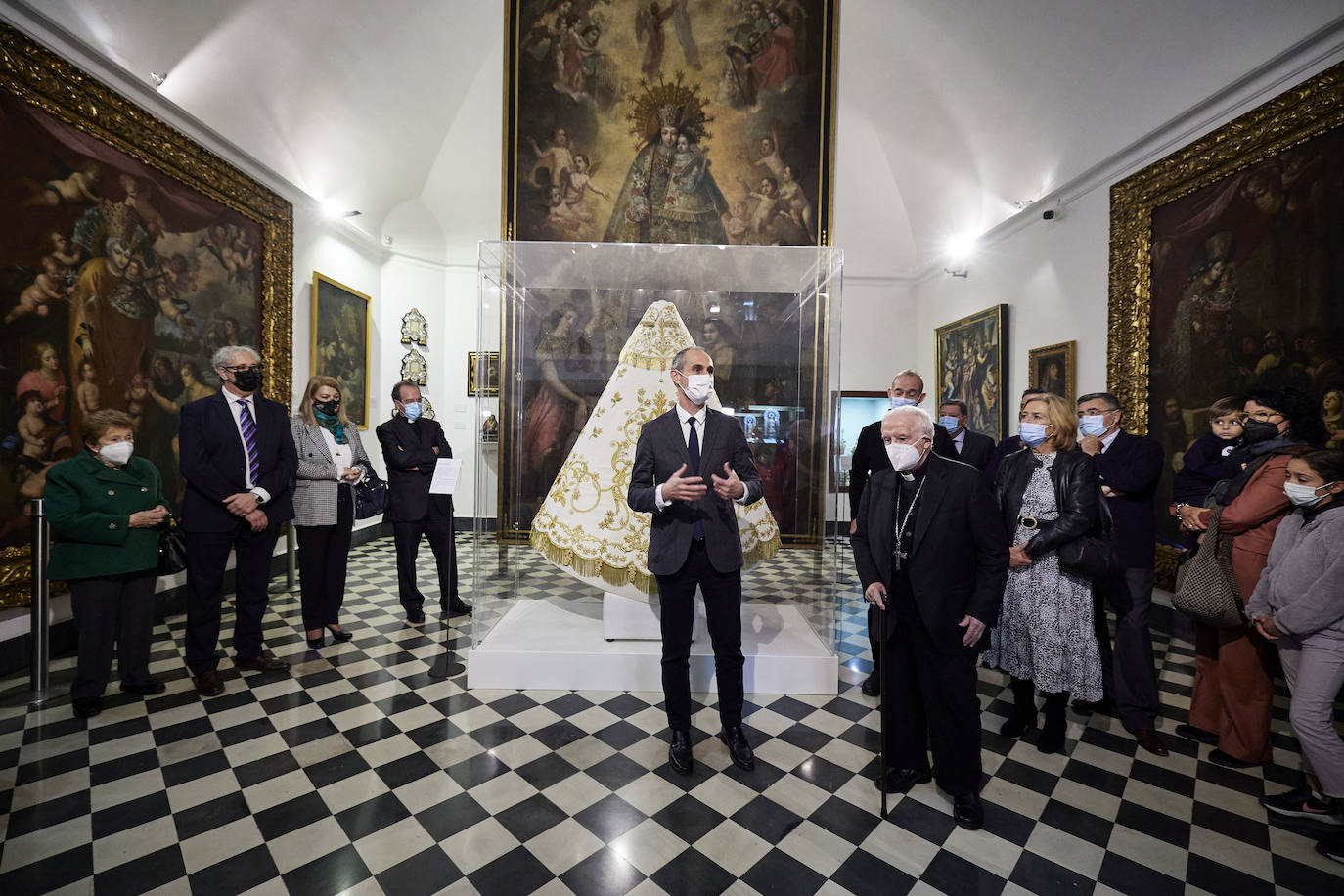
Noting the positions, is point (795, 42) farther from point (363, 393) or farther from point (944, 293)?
point (363, 393)

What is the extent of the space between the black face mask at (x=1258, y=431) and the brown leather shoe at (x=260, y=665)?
6.21m

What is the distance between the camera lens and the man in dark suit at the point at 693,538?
9.52 feet

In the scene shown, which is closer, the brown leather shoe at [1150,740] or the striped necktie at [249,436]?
the brown leather shoe at [1150,740]

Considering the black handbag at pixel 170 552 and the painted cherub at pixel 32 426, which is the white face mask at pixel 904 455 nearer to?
the black handbag at pixel 170 552

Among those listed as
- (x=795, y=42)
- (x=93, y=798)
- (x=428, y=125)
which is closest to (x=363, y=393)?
(x=428, y=125)

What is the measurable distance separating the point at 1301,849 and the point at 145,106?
8.91 meters

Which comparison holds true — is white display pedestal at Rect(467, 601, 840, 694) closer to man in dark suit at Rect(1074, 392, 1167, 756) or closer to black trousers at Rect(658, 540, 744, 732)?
black trousers at Rect(658, 540, 744, 732)

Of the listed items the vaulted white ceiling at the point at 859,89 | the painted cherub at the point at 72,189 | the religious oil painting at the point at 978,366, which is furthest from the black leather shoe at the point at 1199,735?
the painted cherub at the point at 72,189

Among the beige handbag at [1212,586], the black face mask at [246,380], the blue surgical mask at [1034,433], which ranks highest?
the black face mask at [246,380]

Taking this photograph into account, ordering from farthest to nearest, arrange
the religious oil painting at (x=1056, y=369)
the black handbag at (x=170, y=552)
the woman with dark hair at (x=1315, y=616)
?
1. the religious oil painting at (x=1056, y=369)
2. the black handbag at (x=170, y=552)
3. the woman with dark hair at (x=1315, y=616)

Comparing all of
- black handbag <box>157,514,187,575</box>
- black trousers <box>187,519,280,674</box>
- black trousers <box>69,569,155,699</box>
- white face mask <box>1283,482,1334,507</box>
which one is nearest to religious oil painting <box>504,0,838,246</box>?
black trousers <box>187,519,280,674</box>

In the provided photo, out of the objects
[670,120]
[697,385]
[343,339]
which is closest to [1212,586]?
[697,385]

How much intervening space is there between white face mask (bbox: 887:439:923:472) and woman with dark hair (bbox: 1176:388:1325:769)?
6.25ft

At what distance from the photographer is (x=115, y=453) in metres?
3.43
